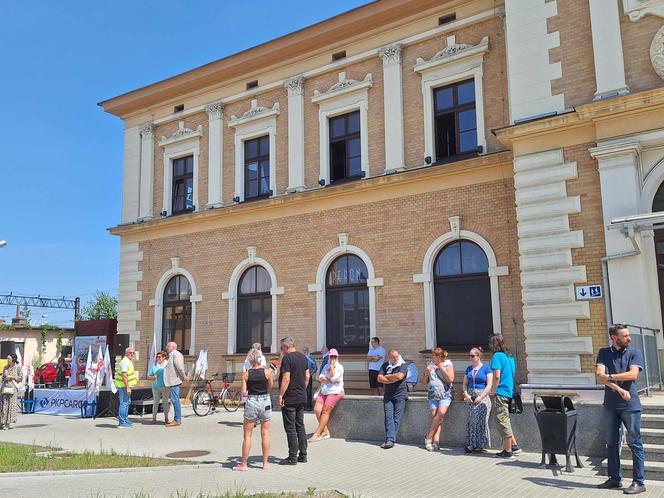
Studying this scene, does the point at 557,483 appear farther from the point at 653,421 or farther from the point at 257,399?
the point at 257,399

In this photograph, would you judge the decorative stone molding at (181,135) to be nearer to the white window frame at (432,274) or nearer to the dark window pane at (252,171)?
the dark window pane at (252,171)

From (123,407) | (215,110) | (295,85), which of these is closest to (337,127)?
(295,85)

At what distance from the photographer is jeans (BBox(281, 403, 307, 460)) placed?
9820mm

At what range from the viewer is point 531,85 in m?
14.0

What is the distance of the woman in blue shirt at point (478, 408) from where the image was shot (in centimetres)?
1034

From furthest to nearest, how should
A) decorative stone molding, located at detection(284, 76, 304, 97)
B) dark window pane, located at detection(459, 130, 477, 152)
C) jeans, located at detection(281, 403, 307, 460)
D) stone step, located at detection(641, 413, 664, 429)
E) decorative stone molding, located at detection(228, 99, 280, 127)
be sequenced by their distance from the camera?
decorative stone molding, located at detection(228, 99, 280, 127)
decorative stone molding, located at detection(284, 76, 304, 97)
dark window pane, located at detection(459, 130, 477, 152)
jeans, located at detection(281, 403, 307, 460)
stone step, located at detection(641, 413, 664, 429)

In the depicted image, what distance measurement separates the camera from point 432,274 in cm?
1645

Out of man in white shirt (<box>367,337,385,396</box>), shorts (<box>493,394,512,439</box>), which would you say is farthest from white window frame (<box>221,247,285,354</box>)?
shorts (<box>493,394,512,439</box>)

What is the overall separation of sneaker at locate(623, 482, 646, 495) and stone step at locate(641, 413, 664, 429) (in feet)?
5.89

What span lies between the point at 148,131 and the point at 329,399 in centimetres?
1512

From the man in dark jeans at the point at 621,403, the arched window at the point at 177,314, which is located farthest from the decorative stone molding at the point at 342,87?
the man in dark jeans at the point at 621,403

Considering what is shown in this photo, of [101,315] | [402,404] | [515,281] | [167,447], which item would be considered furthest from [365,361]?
[101,315]

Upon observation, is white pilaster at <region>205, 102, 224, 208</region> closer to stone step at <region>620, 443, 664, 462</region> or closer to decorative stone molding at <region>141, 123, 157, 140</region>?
decorative stone molding at <region>141, 123, 157, 140</region>

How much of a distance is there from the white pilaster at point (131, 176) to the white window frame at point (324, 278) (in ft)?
28.7
